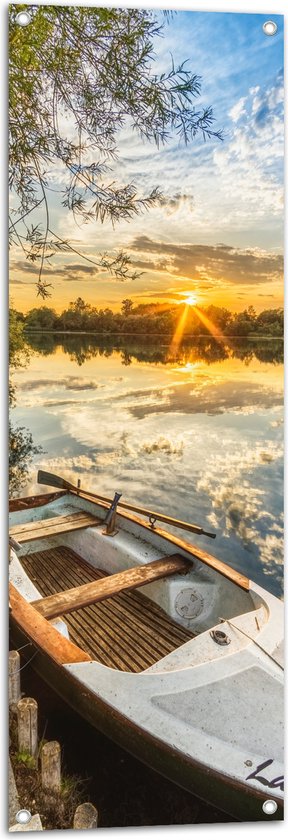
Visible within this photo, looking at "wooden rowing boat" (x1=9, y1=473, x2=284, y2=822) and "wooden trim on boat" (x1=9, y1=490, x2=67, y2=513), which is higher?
"wooden trim on boat" (x1=9, y1=490, x2=67, y2=513)

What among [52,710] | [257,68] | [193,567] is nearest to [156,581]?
[193,567]

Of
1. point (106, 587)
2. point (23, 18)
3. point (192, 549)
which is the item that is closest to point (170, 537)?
point (192, 549)

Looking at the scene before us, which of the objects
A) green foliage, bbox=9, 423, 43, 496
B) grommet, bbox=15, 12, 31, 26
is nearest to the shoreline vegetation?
green foliage, bbox=9, 423, 43, 496

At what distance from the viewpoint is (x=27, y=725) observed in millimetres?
1767

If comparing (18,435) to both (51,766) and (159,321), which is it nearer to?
(159,321)

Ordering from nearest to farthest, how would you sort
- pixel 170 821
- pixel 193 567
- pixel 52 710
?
pixel 170 821 < pixel 52 710 < pixel 193 567

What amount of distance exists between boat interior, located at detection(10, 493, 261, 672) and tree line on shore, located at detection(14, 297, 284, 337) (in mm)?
822

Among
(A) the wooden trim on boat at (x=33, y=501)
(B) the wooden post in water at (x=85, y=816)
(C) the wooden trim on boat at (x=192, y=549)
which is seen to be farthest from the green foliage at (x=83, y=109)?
(B) the wooden post in water at (x=85, y=816)

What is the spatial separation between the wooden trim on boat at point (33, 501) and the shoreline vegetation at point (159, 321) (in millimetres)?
699

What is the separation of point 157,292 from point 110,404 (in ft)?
1.58

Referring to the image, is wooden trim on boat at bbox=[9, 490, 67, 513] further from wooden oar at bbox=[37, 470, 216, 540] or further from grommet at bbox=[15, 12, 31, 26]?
grommet at bbox=[15, 12, 31, 26]

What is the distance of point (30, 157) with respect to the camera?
201cm

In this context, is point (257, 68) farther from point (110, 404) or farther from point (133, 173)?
point (110, 404)

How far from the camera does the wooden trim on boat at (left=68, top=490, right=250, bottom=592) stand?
2.31 m
